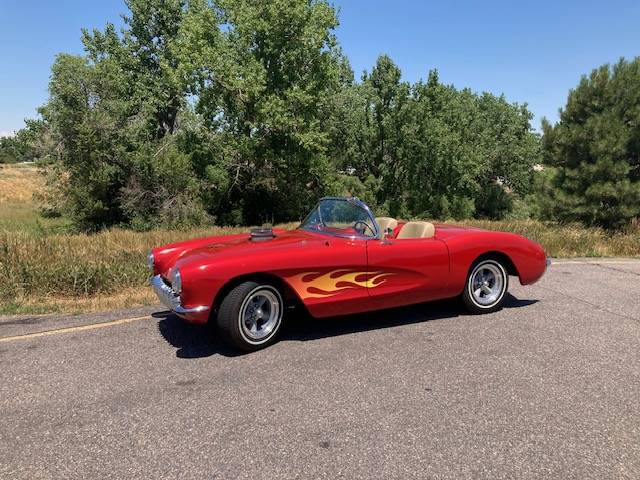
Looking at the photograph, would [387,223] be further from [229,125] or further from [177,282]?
[229,125]

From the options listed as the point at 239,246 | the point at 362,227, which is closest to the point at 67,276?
the point at 239,246

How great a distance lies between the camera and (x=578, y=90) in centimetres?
1700

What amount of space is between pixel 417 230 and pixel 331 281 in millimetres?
1460

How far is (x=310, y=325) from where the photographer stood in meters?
5.39

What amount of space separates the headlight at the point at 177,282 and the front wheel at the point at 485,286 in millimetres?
3236

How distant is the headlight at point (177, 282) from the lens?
426cm

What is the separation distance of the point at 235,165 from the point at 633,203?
22.0 meters

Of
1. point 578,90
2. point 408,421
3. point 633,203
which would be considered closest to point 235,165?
point 578,90

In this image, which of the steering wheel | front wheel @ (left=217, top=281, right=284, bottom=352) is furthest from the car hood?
the steering wheel

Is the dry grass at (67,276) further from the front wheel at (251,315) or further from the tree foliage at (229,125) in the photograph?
the tree foliage at (229,125)

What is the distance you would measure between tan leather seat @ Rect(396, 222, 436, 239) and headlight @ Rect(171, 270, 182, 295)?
2.61 metres

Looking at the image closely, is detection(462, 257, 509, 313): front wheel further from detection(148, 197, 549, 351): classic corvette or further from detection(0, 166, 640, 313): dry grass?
detection(0, 166, 640, 313): dry grass

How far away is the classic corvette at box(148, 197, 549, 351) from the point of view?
4359 millimetres

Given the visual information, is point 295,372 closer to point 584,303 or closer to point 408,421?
point 408,421
